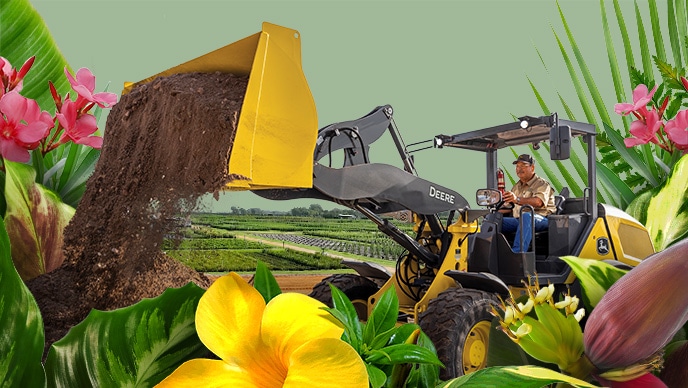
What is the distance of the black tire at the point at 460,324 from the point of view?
2.40 meters

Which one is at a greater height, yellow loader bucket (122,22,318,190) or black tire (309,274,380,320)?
yellow loader bucket (122,22,318,190)

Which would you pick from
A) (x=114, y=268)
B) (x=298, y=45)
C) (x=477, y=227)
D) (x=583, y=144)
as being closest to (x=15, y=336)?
(x=114, y=268)

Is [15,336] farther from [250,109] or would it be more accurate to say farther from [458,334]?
[458,334]

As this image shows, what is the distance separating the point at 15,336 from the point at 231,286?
6 centimetres

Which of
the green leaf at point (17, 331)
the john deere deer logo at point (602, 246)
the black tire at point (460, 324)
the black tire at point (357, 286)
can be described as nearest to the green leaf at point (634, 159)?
the black tire at point (460, 324)

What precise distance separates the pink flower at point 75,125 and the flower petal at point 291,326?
661mm

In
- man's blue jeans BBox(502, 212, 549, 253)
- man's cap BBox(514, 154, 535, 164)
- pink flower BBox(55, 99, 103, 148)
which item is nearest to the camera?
pink flower BBox(55, 99, 103, 148)

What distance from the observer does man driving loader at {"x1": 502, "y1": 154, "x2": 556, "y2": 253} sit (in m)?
3.10

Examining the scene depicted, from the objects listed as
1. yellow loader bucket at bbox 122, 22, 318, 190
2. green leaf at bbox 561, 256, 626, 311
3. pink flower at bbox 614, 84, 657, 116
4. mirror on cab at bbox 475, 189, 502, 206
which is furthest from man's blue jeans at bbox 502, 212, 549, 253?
green leaf at bbox 561, 256, 626, 311

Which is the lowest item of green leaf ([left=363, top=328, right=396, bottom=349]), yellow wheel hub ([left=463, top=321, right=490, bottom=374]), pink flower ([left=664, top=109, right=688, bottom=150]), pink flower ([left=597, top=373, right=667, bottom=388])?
yellow wheel hub ([left=463, top=321, right=490, bottom=374])

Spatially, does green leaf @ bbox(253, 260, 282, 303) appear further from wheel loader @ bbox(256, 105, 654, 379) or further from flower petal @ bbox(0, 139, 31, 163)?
wheel loader @ bbox(256, 105, 654, 379)

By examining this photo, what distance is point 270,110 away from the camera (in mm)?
1479

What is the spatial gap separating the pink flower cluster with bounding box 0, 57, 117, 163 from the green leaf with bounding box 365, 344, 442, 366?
0.58 metres

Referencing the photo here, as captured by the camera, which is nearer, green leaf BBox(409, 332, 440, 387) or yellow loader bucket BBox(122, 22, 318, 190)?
green leaf BBox(409, 332, 440, 387)
